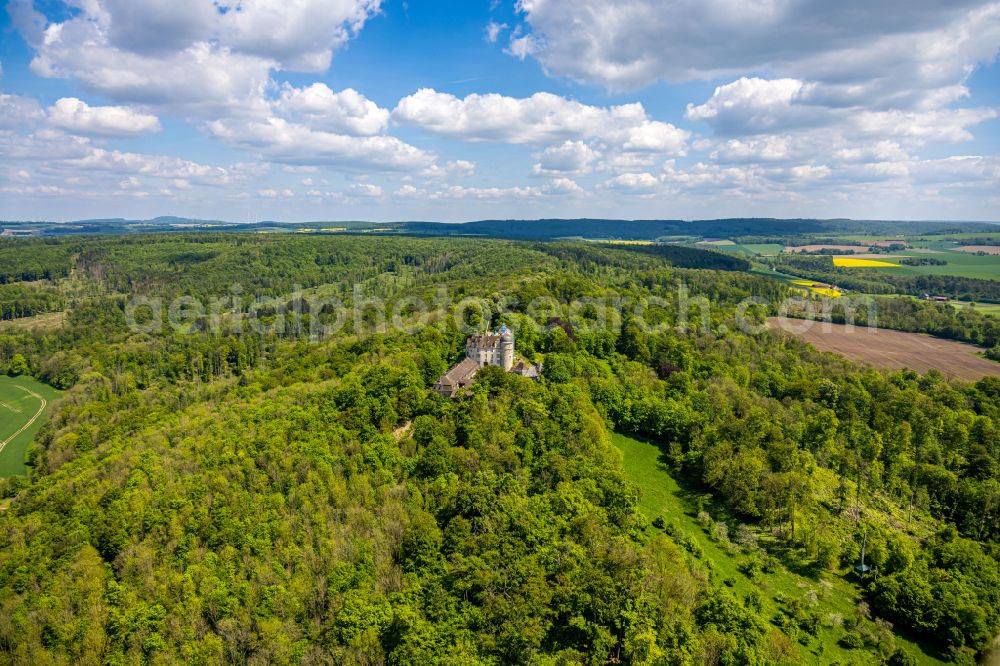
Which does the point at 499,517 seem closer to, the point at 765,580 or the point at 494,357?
the point at 765,580

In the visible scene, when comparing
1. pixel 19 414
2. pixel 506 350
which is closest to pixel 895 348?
pixel 506 350

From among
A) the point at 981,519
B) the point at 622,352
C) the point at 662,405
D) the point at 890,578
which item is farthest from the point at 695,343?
the point at 890,578

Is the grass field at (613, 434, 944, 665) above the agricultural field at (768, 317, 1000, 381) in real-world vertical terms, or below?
below

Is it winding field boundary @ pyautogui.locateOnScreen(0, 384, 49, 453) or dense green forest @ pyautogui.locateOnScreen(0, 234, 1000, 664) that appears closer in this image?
dense green forest @ pyautogui.locateOnScreen(0, 234, 1000, 664)

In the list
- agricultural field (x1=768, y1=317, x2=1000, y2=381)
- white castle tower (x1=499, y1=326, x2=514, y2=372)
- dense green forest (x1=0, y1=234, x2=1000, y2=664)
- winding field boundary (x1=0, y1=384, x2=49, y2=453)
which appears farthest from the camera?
agricultural field (x1=768, y1=317, x2=1000, y2=381)

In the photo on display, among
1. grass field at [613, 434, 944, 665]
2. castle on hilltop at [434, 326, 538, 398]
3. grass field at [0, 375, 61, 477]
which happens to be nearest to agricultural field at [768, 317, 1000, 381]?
grass field at [613, 434, 944, 665]

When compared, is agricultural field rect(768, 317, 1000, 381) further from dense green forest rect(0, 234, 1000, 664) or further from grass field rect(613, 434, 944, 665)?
grass field rect(613, 434, 944, 665)

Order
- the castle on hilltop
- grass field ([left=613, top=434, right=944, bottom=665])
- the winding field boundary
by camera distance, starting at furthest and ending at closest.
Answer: the winding field boundary, the castle on hilltop, grass field ([left=613, top=434, right=944, bottom=665])
